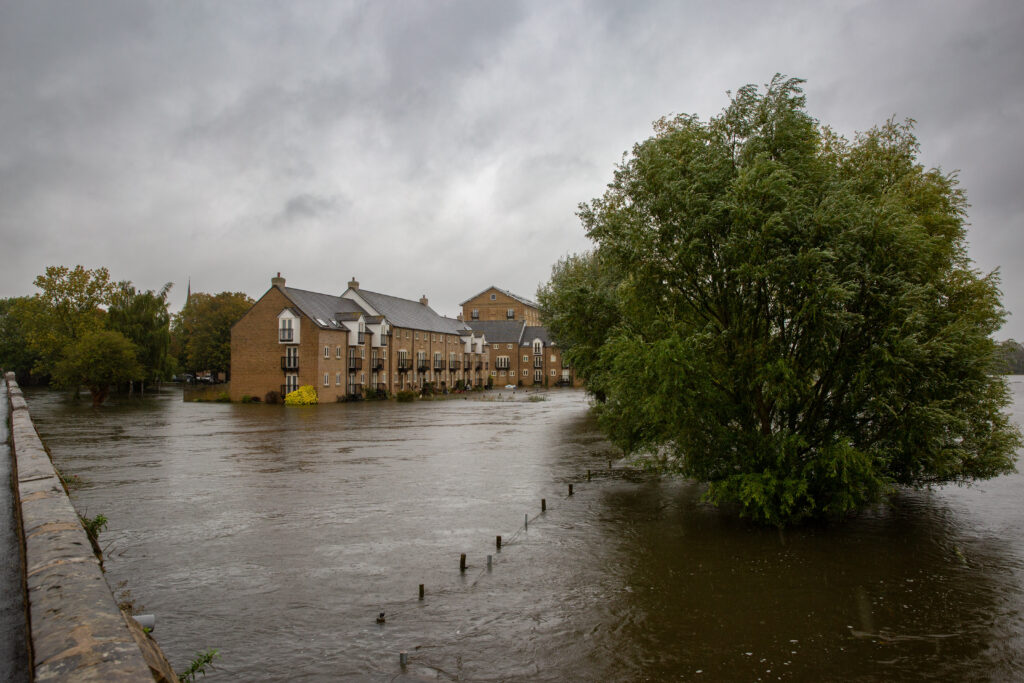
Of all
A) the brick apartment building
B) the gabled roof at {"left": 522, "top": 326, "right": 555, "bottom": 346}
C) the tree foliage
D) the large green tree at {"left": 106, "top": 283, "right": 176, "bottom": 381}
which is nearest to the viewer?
the tree foliage

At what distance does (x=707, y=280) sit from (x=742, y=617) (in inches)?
370

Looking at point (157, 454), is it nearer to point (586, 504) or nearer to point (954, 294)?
point (586, 504)

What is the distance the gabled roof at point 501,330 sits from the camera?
112562mm

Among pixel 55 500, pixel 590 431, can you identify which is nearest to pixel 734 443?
pixel 55 500

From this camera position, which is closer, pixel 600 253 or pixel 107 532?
pixel 107 532

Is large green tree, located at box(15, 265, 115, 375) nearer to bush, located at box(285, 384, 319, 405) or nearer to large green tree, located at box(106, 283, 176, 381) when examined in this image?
large green tree, located at box(106, 283, 176, 381)

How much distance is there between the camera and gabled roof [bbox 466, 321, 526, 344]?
369ft

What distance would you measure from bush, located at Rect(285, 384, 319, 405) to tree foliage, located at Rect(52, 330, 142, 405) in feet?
44.0

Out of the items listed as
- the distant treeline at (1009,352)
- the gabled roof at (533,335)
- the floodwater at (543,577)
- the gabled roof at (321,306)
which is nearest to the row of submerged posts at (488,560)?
the floodwater at (543,577)

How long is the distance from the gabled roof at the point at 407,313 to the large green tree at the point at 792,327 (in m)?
58.9

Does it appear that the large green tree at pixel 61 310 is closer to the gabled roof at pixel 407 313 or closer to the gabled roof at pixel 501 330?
the gabled roof at pixel 407 313

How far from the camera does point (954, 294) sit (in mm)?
18125

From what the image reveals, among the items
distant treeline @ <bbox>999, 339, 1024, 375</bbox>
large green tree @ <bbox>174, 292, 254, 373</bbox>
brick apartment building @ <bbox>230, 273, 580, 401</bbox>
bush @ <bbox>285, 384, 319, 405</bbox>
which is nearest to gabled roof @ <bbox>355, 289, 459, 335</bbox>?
brick apartment building @ <bbox>230, 273, 580, 401</bbox>

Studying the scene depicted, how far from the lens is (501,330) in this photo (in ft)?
376
